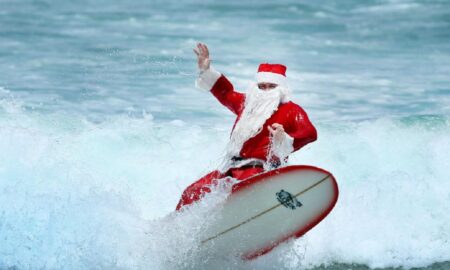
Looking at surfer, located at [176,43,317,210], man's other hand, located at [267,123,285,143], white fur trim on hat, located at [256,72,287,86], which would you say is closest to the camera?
man's other hand, located at [267,123,285,143]

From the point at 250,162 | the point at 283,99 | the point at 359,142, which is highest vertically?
the point at 283,99

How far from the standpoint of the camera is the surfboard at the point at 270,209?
20.6 feet

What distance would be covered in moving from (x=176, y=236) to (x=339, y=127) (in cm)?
393

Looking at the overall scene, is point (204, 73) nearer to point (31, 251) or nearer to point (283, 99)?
point (283, 99)

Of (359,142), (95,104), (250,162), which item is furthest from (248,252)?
(95,104)

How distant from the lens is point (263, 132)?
639 centimetres

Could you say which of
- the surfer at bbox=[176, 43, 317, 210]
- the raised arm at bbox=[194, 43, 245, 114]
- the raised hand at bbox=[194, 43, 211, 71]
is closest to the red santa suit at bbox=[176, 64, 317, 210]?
the surfer at bbox=[176, 43, 317, 210]

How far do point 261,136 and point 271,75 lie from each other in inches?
20.0

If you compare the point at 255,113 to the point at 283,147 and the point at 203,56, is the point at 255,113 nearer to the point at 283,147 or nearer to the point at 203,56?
the point at 283,147

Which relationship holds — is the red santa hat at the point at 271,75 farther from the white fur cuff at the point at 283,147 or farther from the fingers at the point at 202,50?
the white fur cuff at the point at 283,147

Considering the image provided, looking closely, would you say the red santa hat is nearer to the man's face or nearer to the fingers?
the man's face

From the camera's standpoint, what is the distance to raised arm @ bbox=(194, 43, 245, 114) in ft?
21.8

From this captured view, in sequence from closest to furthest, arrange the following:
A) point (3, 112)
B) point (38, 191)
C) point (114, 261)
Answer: point (114, 261) < point (38, 191) < point (3, 112)

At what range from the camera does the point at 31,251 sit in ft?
21.7
